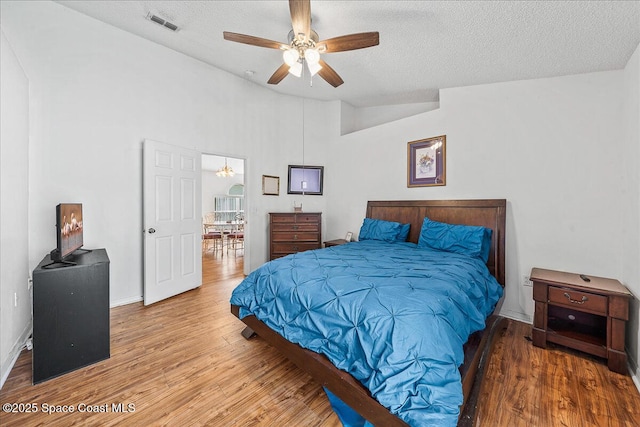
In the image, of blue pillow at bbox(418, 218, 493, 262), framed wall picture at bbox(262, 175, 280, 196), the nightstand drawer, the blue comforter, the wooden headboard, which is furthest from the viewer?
framed wall picture at bbox(262, 175, 280, 196)

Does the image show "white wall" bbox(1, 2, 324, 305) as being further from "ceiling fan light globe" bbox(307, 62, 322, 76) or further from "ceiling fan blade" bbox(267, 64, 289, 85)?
"ceiling fan light globe" bbox(307, 62, 322, 76)

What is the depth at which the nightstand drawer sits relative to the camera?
202 cm

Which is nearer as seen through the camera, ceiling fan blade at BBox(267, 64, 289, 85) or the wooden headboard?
ceiling fan blade at BBox(267, 64, 289, 85)

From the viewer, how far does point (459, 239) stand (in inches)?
113

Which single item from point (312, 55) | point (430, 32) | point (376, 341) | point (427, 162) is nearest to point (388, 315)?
point (376, 341)

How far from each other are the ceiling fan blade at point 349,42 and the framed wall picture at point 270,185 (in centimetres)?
255

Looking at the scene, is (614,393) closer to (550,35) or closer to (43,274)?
(550,35)

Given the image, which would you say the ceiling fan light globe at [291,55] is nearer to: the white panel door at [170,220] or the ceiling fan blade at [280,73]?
the ceiling fan blade at [280,73]

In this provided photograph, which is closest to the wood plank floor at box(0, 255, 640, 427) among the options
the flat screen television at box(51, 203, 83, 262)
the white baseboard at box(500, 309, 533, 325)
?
the white baseboard at box(500, 309, 533, 325)

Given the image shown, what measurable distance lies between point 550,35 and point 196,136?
3995 millimetres

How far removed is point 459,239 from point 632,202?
4.33 ft

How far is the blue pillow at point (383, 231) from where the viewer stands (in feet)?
11.5

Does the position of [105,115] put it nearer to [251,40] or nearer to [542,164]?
[251,40]

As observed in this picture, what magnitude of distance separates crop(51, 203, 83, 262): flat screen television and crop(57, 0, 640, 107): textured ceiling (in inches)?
81.4
